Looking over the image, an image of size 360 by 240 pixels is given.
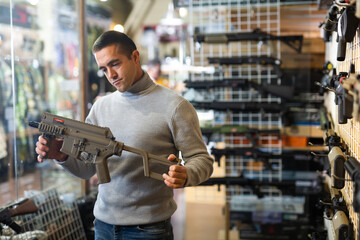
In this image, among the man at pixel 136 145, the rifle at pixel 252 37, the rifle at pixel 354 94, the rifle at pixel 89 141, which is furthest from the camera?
the rifle at pixel 252 37

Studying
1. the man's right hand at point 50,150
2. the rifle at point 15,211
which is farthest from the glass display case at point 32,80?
the man's right hand at point 50,150

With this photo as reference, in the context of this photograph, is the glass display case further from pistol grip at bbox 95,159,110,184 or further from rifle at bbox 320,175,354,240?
rifle at bbox 320,175,354,240

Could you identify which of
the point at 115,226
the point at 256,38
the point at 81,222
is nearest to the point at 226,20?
the point at 256,38

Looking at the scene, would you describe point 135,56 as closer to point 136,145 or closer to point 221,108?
point 136,145

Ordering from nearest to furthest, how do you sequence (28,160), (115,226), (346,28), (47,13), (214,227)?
(346,28)
(115,226)
(28,160)
(47,13)
(214,227)

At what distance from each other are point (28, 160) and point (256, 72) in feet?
7.29

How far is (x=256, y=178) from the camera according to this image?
405 centimetres

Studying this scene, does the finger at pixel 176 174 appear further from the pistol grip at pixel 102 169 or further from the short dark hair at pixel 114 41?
the short dark hair at pixel 114 41

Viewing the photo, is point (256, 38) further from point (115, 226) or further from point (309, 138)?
point (115, 226)

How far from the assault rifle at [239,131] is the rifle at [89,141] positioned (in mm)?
2071

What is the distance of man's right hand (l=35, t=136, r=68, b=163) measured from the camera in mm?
1933

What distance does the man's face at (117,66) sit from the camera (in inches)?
76.0

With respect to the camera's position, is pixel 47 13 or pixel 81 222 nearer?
pixel 81 222

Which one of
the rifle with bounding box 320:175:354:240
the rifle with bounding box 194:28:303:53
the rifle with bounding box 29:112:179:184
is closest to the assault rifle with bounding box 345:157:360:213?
the rifle with bounding box 320:175:354:240
